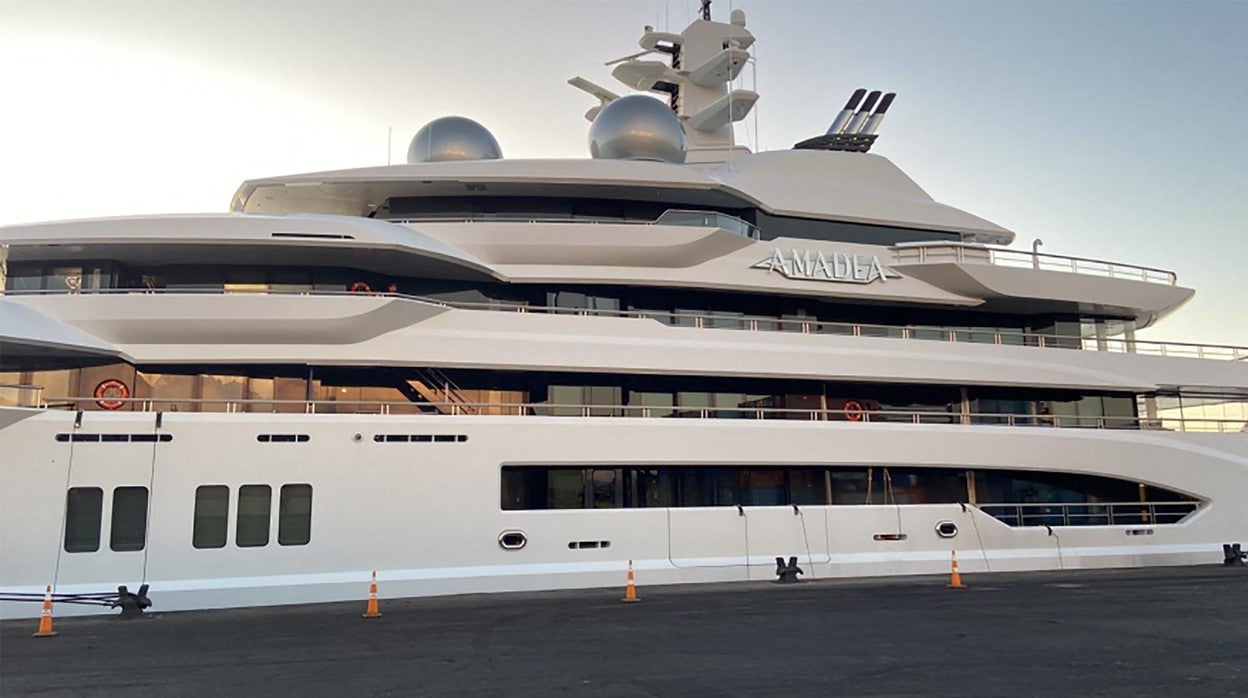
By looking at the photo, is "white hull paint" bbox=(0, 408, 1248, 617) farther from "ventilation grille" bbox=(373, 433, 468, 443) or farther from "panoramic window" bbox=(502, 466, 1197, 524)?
"panoramic window" bbox=(502, 466, 1197, 524)

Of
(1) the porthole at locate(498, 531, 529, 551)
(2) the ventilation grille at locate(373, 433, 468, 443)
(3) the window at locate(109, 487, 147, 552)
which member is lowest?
(1) the porthole at locate(498, 531, 529, 551)

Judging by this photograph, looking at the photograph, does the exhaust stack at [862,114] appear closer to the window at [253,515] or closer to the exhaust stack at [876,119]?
the exhaust stack at [876,119]

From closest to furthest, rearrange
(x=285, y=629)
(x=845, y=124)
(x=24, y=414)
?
(x=285, y=629)
(x=24, y=414)
(x=845, y=124)

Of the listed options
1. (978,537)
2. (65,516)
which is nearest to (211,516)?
(65,516)

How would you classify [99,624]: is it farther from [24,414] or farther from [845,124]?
[845,124]

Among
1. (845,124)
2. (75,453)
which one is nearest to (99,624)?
(75,453)

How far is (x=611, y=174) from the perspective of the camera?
779 inches

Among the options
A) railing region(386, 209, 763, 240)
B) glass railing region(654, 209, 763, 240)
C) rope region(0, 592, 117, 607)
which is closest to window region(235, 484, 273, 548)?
rope region(0, 592, 117, 607)

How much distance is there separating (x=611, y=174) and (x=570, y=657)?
1256cm

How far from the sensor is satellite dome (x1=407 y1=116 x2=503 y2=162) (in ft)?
71.3

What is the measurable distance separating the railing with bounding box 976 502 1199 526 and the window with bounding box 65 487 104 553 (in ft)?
55.9

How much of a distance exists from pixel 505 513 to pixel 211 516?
469 centimetres

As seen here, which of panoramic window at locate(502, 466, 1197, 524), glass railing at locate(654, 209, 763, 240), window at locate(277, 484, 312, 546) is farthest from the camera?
glass railing at locate(654, 209, 763, 240)

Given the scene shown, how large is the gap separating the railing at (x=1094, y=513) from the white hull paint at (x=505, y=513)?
19.9 inches
